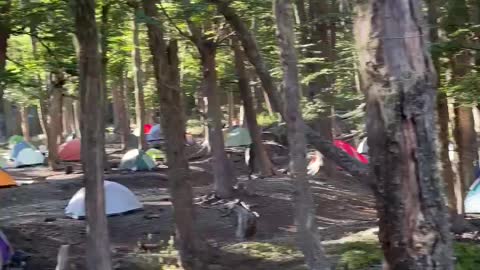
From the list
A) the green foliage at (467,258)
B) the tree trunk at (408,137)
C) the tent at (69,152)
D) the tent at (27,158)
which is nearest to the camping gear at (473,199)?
the green foliage at (467,258)

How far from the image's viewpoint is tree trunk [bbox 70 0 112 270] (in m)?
9.23

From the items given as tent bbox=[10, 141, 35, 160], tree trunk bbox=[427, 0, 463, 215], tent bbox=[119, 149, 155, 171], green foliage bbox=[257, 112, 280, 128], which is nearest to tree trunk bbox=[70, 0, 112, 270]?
tree trunk bbox=[427, 0, 463, 215]

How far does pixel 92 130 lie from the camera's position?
941cm

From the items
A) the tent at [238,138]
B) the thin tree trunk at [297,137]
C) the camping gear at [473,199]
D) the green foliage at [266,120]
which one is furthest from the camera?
the tent at [238,138]

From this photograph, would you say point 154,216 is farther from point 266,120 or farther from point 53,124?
point 266,120

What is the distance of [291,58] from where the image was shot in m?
8.23

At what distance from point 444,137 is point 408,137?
8.90 meters

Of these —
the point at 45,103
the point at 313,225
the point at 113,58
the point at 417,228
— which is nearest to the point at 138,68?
the point at 113,58

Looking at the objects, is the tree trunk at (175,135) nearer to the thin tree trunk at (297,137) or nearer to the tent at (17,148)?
the thin tree trunk at (297,137)

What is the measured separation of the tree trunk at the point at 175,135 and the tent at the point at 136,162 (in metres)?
15.5

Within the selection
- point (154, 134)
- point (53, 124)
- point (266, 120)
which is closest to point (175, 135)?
point (53, 124)

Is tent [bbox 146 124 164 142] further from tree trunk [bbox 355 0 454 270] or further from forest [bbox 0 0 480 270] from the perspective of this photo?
tree trunk [bbox 355 0 454 270]

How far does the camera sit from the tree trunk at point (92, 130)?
923 cm

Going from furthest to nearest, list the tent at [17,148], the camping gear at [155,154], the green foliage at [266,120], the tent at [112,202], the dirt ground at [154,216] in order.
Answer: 1. the tent at [17,148]
2. the green foliage at [266,120]
3. the camping gear at [155,154]
4. the tent at [112,202]
5. the dirt ground at [154,216]
